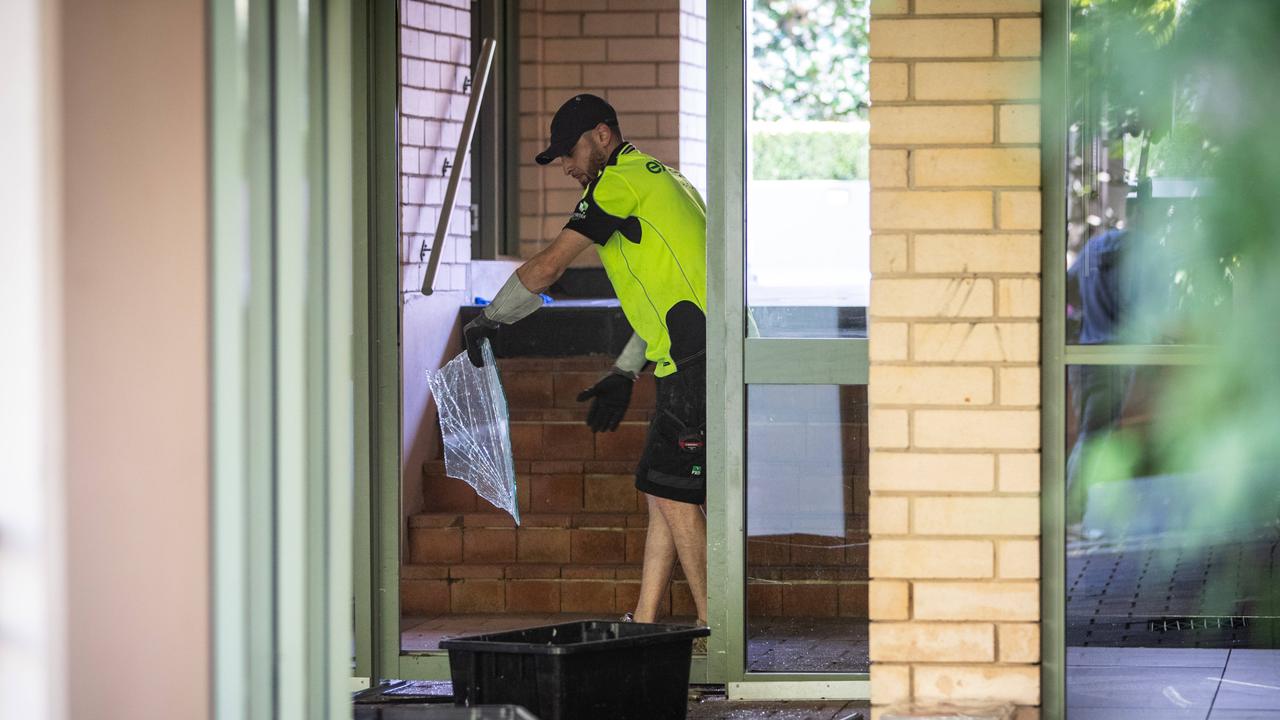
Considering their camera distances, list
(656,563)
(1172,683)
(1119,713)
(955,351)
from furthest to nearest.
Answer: (656,563) < (1172,683) < (1119,713) < (955,351)

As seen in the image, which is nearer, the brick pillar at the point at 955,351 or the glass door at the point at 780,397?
the brick pillar at the point at 955,351

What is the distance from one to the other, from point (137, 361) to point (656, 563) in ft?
7.54

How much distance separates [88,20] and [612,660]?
1.83 metres

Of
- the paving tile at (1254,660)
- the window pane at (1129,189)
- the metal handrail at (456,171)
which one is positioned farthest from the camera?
the metal handrail at (456,171)

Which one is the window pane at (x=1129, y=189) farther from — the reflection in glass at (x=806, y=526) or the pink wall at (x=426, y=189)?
the pink wall at (x=426, y=189)

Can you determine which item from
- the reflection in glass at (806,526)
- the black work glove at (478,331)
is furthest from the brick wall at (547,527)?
the reflection in glass at (806,526)

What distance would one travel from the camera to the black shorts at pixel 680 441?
4.18m

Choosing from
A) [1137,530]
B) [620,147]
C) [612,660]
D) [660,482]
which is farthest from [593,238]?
[1137,530]

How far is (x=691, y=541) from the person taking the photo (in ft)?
13.8

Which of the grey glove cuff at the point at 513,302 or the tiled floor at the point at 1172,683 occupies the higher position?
the grey glove cuff at the point at 513,302

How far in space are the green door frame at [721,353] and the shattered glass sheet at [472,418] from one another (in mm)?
478

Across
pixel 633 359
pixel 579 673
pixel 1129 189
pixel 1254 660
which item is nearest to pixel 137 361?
pixel 579 673

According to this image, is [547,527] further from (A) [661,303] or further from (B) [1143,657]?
(B) [1143,657]

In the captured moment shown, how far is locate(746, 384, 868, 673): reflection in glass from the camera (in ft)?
13.1
